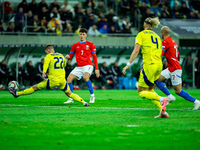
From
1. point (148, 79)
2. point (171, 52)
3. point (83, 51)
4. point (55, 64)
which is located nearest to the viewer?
point (148, 79)

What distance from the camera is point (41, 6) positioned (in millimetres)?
28547

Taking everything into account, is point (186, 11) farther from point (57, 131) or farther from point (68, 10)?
point (57, 131)

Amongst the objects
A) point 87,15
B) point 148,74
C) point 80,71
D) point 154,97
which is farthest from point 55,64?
point 87,15

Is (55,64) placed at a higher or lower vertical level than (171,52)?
lower

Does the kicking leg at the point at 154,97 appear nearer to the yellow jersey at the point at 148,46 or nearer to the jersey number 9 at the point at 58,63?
the yellow jersey at the point at 148,46

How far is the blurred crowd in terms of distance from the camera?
27.7m

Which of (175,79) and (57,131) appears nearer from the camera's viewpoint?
(57,131)

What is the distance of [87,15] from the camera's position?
97.5 feet

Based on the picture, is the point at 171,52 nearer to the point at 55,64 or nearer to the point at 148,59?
the point at 148,59

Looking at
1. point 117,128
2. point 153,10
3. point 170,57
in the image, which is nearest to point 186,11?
point 153,10

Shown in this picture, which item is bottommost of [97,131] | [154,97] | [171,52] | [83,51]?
[97,131]

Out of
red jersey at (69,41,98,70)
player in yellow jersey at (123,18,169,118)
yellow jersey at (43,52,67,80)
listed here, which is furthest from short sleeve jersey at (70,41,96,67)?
player in yellow jersey at (123,18,169,118)

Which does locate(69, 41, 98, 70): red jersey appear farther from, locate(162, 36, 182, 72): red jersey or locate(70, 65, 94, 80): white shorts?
locate(162, 36, 182, 72): red jersey

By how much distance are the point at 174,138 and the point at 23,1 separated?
2317 cm
